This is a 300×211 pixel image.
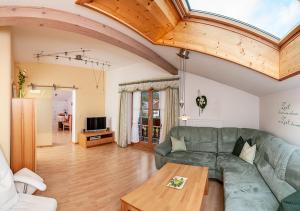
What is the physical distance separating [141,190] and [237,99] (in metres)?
3.18

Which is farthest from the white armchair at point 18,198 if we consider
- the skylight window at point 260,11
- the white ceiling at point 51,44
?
the skylight window at point 260,11

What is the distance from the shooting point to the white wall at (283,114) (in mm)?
2621

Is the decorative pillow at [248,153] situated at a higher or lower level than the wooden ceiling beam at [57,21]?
lower

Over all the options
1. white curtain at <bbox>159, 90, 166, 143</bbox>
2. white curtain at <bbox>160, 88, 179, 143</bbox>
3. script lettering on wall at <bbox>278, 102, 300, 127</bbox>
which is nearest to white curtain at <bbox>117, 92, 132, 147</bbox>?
white curtain at <bbox>159, 90, 166, 143</bbox>

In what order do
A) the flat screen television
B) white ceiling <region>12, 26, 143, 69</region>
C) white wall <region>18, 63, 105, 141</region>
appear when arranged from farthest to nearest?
the flat screen television → white wall <region>18, 63, 105, 141</region> → white ceiling <region>12, 26, 143, 69</region>

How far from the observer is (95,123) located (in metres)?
6.70

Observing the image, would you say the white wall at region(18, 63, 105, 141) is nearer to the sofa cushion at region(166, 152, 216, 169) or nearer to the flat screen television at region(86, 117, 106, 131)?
the flat screen television at region(86, 117, 106, 131)

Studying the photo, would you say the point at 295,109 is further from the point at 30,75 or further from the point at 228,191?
the point at 30,75

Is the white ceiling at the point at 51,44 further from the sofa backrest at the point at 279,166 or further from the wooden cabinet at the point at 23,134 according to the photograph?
the sofa backrest at the point at 279,166

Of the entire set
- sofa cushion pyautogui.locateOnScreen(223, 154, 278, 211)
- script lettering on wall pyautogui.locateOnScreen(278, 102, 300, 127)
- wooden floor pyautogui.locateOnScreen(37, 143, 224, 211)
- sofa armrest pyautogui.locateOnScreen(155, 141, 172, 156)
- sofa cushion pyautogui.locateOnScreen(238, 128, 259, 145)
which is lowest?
wooden floor pyautogui.locateOnScreen(37, 143, 224, 211)

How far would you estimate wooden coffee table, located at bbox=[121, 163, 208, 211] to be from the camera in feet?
6.09

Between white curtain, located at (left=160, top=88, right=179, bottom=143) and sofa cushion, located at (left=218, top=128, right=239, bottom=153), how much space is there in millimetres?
1239

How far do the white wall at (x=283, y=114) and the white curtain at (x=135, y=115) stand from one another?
351 centimetres

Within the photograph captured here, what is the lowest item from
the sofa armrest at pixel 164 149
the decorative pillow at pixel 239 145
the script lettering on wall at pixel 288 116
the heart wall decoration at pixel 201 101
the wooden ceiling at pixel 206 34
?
the sofa armrest at pixel 164 149
